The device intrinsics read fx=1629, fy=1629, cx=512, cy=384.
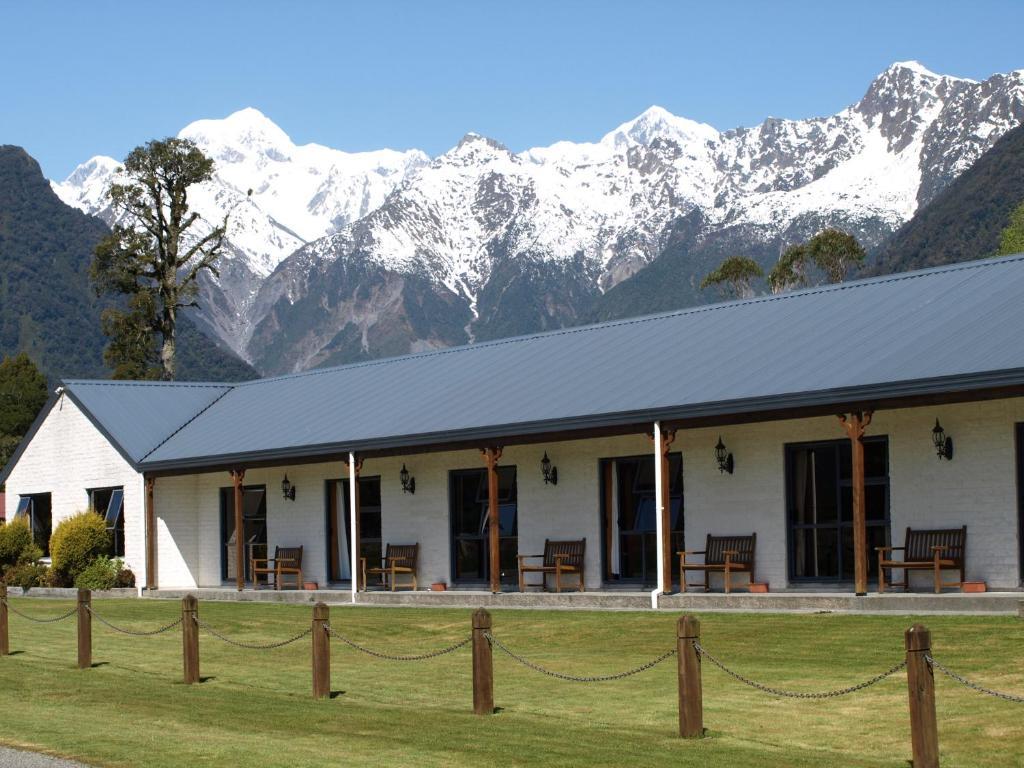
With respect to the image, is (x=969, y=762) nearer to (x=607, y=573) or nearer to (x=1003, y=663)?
(x=1003, y=663)

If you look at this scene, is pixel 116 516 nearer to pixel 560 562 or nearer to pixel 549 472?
pixel 549 472

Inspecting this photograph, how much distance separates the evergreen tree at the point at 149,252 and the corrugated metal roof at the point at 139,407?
71.4 ft

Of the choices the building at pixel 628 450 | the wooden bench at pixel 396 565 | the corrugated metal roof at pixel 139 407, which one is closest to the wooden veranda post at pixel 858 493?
the building at pixel 628 450

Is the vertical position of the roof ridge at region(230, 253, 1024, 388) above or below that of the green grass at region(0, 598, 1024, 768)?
above

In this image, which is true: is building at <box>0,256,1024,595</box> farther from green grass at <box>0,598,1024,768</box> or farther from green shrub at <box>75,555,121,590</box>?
green grass at <box>0,598,1024,768</box>

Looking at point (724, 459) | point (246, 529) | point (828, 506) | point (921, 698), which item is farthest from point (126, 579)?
point (921, 698)

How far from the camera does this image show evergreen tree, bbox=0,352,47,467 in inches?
3226

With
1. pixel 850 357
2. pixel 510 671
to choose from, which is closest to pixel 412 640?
pixel 510 671

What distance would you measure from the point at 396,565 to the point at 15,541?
36.7 ft

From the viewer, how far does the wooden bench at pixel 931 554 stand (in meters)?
20.4

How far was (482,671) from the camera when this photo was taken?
14109 millimetres

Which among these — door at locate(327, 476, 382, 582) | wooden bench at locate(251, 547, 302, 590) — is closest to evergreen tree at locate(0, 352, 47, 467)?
wooden bench at locate(251, 547, 302, 590)

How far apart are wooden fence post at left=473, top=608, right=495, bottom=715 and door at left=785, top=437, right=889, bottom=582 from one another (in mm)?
9191

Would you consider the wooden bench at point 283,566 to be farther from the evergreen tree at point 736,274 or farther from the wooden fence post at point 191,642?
the evergreen tree at point 736,274
